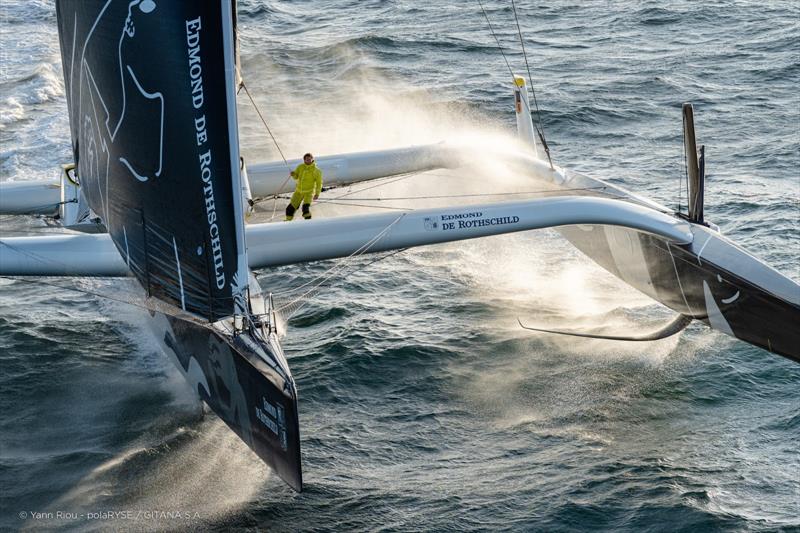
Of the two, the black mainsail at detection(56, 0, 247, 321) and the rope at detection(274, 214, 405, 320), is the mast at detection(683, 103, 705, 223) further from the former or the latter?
the black mainsail at detection(56, 0, 247, 321)

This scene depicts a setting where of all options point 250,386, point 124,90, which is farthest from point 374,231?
point 124,90

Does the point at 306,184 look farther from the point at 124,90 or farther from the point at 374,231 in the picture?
the point at 124,90

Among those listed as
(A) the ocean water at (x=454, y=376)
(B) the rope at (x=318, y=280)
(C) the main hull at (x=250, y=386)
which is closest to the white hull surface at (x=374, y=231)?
(B) the rope at (x=318, y=280)

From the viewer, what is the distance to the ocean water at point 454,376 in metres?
7.15

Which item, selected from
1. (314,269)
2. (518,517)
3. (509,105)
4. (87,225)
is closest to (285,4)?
(509,105)

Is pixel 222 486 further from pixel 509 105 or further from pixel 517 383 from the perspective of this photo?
pixel 509 105

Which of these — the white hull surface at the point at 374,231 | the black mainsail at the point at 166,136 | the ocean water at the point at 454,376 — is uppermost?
the black mainsail at the point at 166,136

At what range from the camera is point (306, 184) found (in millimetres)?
9594

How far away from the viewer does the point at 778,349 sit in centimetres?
864

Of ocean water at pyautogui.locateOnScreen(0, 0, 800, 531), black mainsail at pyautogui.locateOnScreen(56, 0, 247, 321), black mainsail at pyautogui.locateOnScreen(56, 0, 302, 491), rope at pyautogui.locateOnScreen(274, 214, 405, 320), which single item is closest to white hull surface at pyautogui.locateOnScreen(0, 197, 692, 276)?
rope at pyautogui.locateOnScreen(274, 214, 405, 320)

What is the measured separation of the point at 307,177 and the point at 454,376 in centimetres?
216

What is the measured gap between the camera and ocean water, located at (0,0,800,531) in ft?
23.5

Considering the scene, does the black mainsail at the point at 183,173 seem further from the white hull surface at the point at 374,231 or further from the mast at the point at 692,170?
the mast at the point at 692,170

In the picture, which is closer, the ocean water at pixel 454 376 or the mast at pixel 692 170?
the ocean water at pixel 454 376
